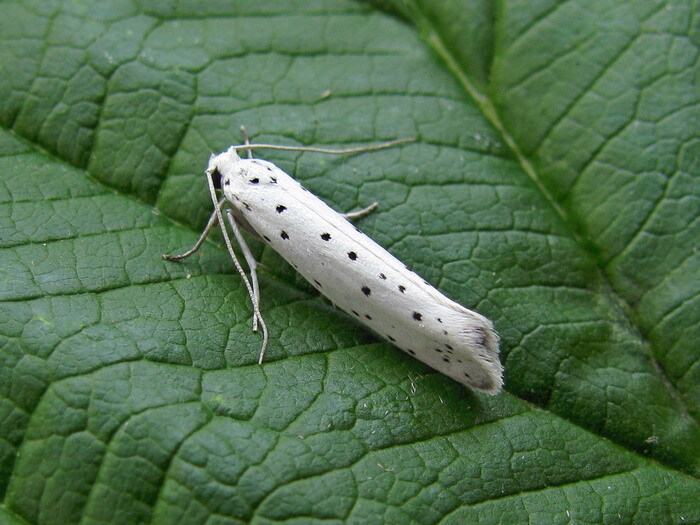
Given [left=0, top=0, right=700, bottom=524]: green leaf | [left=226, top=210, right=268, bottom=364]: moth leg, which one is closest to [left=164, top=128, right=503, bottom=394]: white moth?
[left=226, top=210, right=268, bottom=364]: moth leg

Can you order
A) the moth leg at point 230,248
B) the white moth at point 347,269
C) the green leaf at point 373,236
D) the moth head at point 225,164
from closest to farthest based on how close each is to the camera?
the green leaf at point 373,236 → the white moth at point 347,269 → the moth leg at point 230,248 → the moth head at point 225,164

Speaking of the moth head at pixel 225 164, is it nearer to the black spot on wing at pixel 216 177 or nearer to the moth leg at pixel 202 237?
the black spot on wing at pixel 216 177

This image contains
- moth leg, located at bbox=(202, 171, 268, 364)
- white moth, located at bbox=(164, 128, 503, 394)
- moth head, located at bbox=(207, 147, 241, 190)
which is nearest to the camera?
white moth, located at bbox=(164, 128, 503, 394)

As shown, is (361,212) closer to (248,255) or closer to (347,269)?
(347,269)

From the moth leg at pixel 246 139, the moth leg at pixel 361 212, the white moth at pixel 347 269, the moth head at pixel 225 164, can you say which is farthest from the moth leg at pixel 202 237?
the moth leg at pixel 361 212

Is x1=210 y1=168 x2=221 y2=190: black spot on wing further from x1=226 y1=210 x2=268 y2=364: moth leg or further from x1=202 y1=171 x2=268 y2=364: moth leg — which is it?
x1=226 y1=210 x2=268 y2=364: moth leg

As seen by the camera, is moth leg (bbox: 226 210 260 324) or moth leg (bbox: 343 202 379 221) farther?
moth leg (bbox: 343 202 379 221)

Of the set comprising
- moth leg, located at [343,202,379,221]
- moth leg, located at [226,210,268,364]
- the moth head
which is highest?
the moth head
